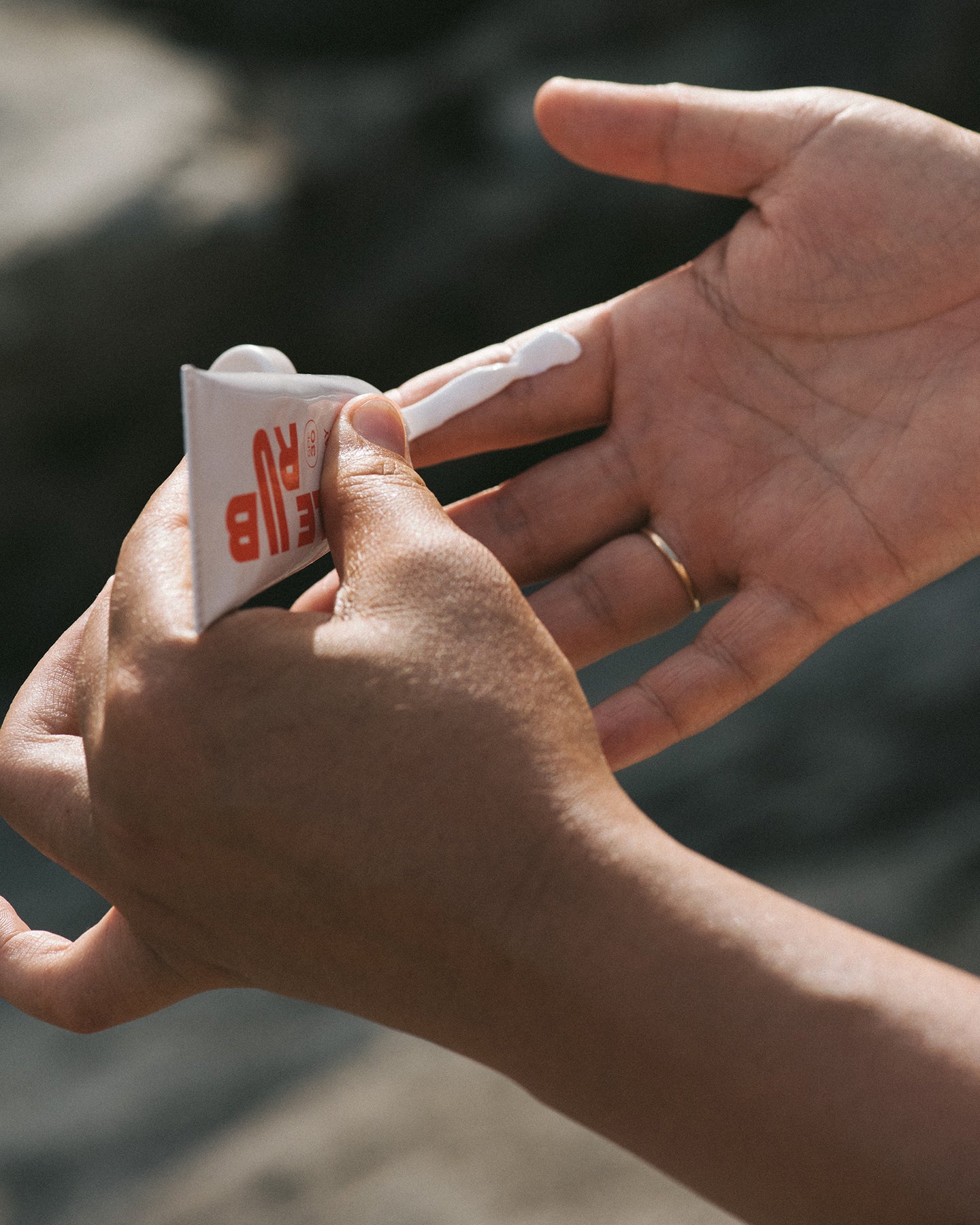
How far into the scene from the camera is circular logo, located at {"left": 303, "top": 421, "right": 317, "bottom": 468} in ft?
2.21

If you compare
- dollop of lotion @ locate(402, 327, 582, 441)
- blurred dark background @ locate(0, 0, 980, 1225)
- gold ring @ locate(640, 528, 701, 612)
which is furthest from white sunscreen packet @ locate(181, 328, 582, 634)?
blurred dark background @ locate(0, 0, 980, 1225)

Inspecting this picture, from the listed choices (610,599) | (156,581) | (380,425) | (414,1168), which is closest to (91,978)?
(156,581)

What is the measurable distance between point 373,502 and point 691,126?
1.84ft

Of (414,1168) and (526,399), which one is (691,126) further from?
(414,1168)

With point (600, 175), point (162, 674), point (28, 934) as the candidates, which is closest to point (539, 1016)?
point (162, 674)

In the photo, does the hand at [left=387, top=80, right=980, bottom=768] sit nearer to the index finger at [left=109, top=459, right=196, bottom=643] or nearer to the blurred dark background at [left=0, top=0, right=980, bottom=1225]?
the index finger at [left=109, top=459, right=196, bottom=643]

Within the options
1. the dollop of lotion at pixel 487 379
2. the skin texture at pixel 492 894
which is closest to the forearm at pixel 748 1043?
the skin texture at pixel 492 894

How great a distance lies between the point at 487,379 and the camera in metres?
0.97

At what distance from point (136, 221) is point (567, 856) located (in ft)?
4.56

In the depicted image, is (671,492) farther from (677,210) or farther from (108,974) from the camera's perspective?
(677,210)

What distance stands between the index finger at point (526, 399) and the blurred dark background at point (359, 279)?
75 centimetres

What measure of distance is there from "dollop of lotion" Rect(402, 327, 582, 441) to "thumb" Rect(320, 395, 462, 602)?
0.74 feet

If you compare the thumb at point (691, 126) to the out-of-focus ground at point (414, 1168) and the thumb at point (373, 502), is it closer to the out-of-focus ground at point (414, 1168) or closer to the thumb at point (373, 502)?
the thumb at point (373, 502)

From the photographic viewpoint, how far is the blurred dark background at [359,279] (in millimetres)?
1492
